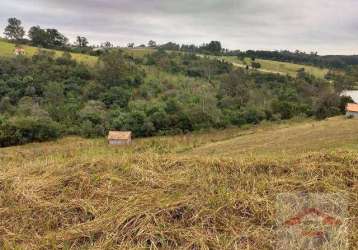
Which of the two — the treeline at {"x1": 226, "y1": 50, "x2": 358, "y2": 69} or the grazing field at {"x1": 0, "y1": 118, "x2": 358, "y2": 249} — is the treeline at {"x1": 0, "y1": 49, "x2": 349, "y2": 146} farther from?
the treeline at {"x1": 226, "y1": 50, "x2": 358, "y2": 69}

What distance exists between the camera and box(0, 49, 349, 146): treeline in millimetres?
30312

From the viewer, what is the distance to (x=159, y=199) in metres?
2.83

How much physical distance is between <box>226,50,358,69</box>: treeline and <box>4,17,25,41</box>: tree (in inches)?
1730

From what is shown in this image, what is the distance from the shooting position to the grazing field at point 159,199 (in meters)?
2.39

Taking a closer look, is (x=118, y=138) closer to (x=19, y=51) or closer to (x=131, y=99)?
(x=131, y=99)

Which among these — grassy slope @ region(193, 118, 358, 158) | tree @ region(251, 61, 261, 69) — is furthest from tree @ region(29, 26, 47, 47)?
grassy slope @ region(193, 118, 358, 158)

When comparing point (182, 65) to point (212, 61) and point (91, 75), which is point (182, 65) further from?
point (91, 75)

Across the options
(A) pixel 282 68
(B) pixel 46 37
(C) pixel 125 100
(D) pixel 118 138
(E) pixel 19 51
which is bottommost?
(D) pixel 118 138

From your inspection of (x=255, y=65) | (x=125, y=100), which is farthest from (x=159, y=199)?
(x=255, y=65)

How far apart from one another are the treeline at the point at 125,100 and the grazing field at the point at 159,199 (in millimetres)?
26126

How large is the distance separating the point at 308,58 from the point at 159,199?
85962mm

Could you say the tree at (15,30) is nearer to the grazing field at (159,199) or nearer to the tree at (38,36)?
the tree at (38,36)

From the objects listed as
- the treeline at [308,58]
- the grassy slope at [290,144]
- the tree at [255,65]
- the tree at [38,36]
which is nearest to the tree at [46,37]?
the tree at [38,36]

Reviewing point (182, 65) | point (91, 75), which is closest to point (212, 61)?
point (182, 65)
